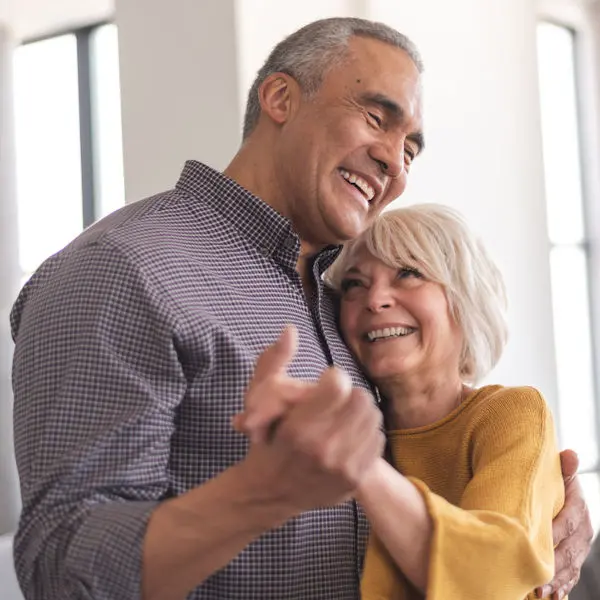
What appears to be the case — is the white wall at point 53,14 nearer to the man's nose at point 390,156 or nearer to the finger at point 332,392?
the man's nose at point 390,156

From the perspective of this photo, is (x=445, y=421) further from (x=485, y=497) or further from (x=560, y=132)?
(x=560, y=132)

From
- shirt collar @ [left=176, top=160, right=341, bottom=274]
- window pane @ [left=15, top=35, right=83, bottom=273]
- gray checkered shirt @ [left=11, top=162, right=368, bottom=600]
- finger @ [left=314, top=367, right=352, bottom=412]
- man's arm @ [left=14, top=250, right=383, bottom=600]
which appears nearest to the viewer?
finger @ [left=314, top=367, right=352, bottom=412]

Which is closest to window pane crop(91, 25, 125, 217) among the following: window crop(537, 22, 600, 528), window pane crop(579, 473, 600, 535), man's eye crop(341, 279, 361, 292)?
window crop(537, 22, 600, 528)

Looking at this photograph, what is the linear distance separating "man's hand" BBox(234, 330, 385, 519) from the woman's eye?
2.89 ft

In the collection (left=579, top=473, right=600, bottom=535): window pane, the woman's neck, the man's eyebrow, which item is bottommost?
(left=579, top=473, right=600, bottom=535): window pane

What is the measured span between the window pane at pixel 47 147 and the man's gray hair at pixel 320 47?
447 centimetres

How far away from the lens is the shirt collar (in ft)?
5.41

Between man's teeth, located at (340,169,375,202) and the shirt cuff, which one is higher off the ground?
man's teeth, located at (340,169,375,202)

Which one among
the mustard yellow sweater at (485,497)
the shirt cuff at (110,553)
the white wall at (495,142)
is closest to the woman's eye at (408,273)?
the mustard yellow sweater at (485,497)

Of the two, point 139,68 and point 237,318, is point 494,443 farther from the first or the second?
point 139,68

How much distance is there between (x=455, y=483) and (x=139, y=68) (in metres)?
2.07

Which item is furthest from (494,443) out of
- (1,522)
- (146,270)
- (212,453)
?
(1,522)

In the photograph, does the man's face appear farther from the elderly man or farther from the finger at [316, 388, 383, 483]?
the finger at [316, 388, 383, 483]

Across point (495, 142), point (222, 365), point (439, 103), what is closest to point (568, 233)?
point (495, 142)
